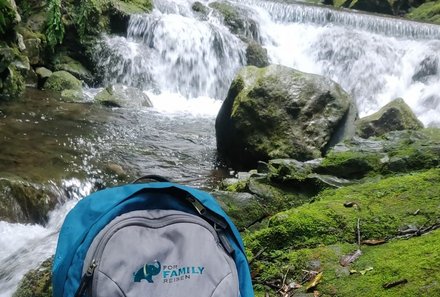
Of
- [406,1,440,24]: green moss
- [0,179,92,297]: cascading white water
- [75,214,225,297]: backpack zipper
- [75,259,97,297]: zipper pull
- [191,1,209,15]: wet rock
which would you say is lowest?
[0,179,92,297]: cascading white water

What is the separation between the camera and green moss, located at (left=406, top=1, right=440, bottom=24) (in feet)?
94.4

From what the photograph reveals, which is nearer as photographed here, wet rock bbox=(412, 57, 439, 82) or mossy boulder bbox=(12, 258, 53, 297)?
mossy boulder bbox=(12, 258, 53, 297)

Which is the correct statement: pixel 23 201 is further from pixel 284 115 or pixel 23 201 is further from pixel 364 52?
pixel 364 52

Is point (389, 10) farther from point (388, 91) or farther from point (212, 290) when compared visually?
point (212, 290)

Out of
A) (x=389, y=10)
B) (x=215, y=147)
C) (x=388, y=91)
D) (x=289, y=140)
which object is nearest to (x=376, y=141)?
(x=289, y=140)

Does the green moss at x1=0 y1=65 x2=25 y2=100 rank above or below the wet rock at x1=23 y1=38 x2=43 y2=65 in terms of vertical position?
below

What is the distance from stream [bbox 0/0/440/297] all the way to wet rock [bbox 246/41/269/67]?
227mm

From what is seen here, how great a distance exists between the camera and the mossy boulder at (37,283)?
3.28m

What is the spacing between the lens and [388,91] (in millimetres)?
15609

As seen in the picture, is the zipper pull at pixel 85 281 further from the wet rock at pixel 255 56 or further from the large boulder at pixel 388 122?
the wet rock at pixel 255 56

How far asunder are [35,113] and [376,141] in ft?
21.6

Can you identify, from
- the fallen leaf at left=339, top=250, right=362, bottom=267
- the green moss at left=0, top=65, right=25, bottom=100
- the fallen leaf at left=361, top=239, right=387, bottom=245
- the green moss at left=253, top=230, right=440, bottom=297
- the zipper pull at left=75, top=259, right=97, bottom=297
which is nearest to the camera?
the zipper pull at left=75, top=259, right=97, bottom=297

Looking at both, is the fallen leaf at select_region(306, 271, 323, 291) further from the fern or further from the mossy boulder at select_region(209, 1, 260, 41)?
the mossy boulder at select_region(209, 1, 260, 41)

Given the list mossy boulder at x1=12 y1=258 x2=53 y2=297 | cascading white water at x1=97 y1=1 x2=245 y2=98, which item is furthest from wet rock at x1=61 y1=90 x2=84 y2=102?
mossy boulder at x1=12 y1=258 x2=53 y2=297
